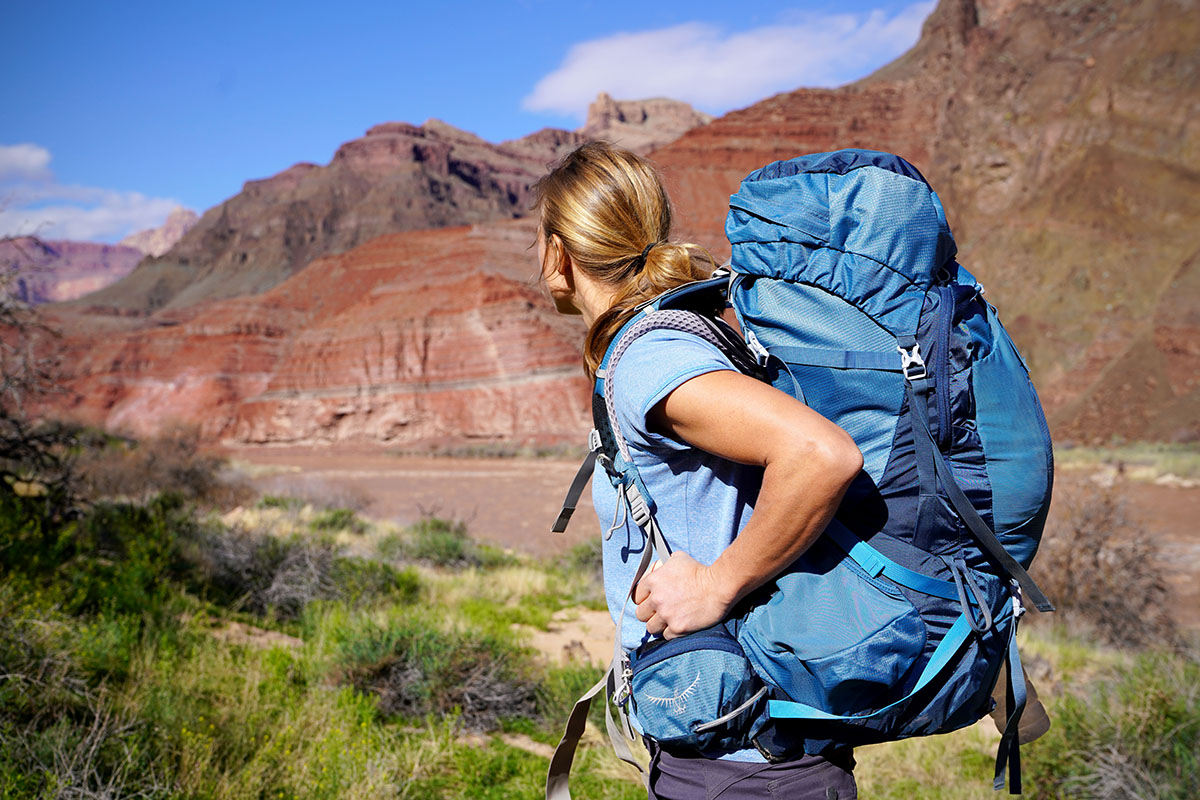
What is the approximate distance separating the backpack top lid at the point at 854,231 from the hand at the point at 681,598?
510 mm

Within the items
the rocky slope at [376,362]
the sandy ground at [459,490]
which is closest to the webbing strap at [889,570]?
the sandy ground at [459,490]

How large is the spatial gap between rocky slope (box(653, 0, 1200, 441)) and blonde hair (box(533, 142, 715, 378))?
79.2ft

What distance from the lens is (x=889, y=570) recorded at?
3.90 ft

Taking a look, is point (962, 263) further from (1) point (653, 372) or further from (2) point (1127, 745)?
(1) point (653, 372)

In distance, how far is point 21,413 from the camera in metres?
6.38

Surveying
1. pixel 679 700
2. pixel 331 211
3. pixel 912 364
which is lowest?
pixel 679 700

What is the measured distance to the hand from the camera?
125 centimetres

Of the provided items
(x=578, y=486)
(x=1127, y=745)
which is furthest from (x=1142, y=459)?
(x=578, y=486)

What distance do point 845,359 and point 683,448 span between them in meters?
0.30

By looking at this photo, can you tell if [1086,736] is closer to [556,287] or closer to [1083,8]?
[556,287]

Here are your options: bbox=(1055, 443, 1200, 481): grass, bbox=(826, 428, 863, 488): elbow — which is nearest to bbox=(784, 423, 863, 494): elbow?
bbox=(826, 428, 863, 488): elbow

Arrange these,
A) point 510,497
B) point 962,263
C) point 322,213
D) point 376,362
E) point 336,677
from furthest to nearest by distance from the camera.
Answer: point 322,213
point 962,263
point 376,362
point 510,497
point 336,677

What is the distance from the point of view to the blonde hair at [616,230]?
1.44 m

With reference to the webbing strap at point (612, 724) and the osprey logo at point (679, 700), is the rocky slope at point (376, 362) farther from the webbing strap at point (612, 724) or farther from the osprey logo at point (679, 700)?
the osprey logo at point (679, 700)
